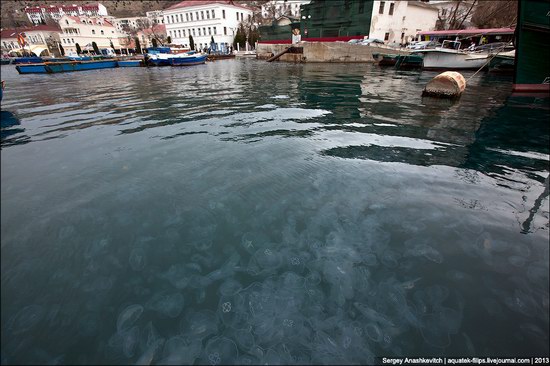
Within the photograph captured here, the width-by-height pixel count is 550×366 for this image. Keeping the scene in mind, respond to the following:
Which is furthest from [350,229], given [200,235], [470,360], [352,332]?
[200,235]

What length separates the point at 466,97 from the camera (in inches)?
A: 480

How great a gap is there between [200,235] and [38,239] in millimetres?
2139

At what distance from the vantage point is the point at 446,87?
36.4ft

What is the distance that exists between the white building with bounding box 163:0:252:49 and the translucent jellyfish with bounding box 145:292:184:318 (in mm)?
75719

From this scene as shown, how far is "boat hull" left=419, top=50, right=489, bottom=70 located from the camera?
862 inches

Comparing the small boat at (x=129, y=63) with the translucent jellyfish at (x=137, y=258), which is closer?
the translucent jellyfish at (x=137, y=258)

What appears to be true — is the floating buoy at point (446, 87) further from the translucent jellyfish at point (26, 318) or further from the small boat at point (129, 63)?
the small boat at point (129, 63)

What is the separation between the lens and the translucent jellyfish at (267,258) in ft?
9.94

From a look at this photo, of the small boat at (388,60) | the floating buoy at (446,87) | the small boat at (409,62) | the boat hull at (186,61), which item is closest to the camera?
the floating buoy at (446,87)

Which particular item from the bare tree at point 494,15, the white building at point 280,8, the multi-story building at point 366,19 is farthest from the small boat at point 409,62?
the white building at point 280,8

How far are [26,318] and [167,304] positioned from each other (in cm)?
132

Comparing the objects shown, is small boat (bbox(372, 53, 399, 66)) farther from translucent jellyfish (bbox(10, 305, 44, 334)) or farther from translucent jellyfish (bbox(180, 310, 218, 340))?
translucent jellyfish (bbox(10, 305, 44, 334))

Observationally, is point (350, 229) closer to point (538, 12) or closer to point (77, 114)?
point (77, 114)

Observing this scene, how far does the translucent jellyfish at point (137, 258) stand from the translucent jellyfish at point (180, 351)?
108cm
